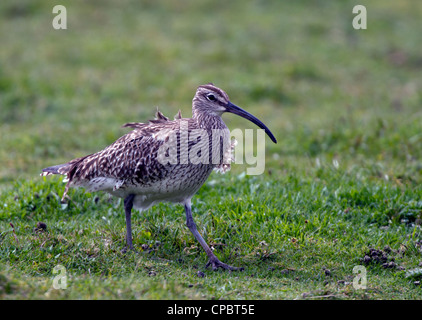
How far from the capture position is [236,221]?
6492mm

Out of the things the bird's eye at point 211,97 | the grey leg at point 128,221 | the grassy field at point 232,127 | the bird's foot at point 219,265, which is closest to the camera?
the grassy field at point 232,127

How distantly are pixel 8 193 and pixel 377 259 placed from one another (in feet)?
14.8

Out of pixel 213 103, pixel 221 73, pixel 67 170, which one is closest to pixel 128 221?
pixel 67 170

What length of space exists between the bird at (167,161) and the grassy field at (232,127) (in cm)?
44

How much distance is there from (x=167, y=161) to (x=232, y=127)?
558cm

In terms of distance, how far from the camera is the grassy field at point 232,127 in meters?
5.70

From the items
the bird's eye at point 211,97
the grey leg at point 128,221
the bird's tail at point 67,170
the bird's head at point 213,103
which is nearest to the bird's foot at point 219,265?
the grey leg at point 128,221

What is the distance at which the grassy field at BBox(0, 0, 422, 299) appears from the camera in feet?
18.7

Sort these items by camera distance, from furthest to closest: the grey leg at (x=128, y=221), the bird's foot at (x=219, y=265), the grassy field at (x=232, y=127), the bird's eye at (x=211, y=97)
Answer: the bird's eye at (x=211, y=97) < the grey leg at (x=128, y=221) < the bird's foot at (x=219, y=265) < the grassy field at (x=232, y=127)

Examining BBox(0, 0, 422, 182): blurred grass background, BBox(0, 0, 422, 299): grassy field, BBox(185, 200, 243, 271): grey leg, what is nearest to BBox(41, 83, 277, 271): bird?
BBox(185, 200, 243, 271): grey leg

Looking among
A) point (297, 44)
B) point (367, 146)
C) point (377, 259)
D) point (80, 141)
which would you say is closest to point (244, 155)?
point (367, 146)

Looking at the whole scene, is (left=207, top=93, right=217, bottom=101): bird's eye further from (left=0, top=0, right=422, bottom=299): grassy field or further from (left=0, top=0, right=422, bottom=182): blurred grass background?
(left=0, top=0, right=422, bottom=182): blurred grass background

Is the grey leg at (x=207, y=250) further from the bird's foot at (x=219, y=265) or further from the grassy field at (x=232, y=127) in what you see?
the grassy field at (x=232, y=127)
